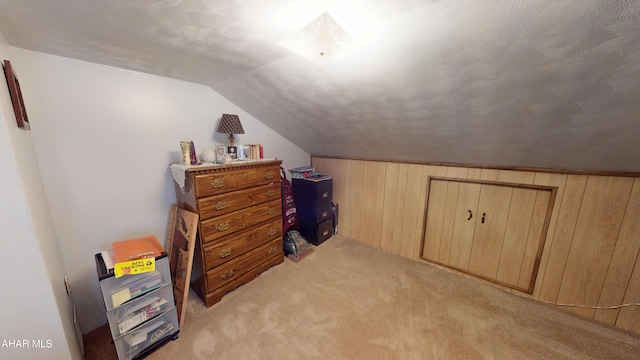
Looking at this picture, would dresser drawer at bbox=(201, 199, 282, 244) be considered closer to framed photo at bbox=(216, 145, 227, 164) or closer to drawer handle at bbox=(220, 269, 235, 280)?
drawer handle at bbox=(220, 269, 235, 280)

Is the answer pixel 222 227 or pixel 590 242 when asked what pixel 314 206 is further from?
pixel 590 242

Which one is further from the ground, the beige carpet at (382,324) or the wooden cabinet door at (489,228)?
the wooden cabinet door at (489,228)

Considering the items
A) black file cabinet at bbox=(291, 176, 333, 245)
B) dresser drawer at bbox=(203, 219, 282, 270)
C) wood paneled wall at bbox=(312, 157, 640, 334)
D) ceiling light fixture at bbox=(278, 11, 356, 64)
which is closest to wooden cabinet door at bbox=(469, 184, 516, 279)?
wood paneled wall at bbox=(312, 157, 640, 334)

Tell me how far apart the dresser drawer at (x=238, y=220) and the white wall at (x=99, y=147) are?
21.4 inches

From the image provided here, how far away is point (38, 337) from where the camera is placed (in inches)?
35.6

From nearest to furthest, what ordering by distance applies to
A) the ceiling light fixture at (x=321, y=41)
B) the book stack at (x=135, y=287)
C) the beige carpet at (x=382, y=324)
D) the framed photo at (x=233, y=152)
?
the ceiling light fixture at (x=321, y=41) < the book stack at (x=135, y=287) < the beige carpet at (x=382, y=324) < the framed photo at (x=233, y=152)

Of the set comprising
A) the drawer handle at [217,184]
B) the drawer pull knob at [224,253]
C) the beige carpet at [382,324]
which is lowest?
the beige carpet at [382,324]

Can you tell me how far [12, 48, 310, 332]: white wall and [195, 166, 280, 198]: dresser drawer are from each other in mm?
510

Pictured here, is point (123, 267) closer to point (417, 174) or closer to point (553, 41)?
point (553, 41)

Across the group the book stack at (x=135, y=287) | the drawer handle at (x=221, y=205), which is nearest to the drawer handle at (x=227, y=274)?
the book stack at (x=135, y=287)

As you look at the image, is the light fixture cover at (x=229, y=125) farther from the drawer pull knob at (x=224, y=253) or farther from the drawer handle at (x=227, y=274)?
the drawer handle at (x=227, y=274)

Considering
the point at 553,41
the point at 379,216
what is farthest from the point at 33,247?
the point at 379,216

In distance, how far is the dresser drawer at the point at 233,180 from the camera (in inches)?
66.2

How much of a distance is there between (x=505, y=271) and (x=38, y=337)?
127 inches
